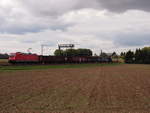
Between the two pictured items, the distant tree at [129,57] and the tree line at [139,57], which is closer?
the tree line at [139,57]

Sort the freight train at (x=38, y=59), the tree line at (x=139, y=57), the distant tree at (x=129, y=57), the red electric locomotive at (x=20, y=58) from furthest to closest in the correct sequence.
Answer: the distant tree at (x=129, y=57) < the tree line at (x=139, y=57) < the freight train at (x=38, y=59) < the red electric locomotive at (x=20, y=58)

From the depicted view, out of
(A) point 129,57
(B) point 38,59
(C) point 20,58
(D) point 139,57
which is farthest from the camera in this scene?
(A) point 129,57

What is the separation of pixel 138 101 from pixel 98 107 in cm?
235

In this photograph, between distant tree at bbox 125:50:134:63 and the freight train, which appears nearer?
the freight train

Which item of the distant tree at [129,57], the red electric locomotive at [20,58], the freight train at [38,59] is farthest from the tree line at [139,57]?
the red electric locomotive at [20,58]

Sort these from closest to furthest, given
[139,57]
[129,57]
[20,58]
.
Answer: [20,58]
[139,57]
[129,57]

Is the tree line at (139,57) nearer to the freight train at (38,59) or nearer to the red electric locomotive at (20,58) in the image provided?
the freight train at (38,59)

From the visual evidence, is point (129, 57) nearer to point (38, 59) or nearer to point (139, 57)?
point (139, 57)

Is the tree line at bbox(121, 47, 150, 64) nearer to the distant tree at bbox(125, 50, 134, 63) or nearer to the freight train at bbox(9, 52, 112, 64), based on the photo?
the distant tree at bbox(125, 50, 134, 63)

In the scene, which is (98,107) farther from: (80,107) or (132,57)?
(132,57)

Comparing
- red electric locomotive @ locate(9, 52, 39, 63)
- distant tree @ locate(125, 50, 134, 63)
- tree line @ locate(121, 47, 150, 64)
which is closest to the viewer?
red electric locomotive @ locate(9, 52, 39, 63)

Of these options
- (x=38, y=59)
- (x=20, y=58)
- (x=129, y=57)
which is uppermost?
(x=129, y=57)

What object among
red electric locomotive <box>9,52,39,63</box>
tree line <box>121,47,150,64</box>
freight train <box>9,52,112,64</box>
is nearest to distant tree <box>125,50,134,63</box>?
tree line <box>121,47,150,64</box>

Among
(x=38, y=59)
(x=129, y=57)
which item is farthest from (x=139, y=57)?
(x=38, y=59)
